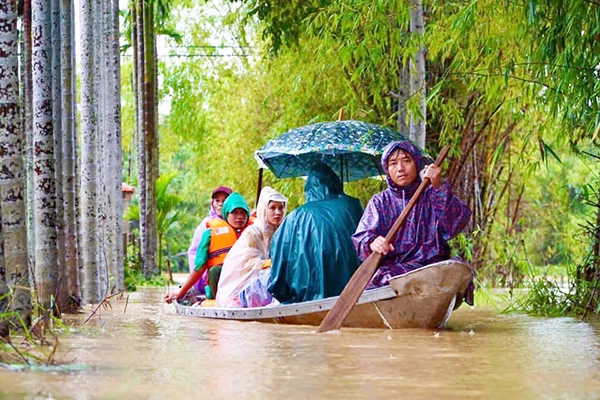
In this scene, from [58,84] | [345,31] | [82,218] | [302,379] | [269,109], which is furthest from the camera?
[269,109]

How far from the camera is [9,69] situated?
290 inches

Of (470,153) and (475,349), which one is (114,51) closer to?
(470,153)

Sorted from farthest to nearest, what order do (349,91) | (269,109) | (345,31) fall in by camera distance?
(269,109) → (349,91) → (345,31)

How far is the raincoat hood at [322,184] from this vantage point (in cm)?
1062

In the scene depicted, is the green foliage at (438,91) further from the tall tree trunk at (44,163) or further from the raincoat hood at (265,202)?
the tall tree trunk at (44,163)

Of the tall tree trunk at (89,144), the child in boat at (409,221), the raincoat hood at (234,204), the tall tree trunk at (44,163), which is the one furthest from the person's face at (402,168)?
the tall tree trunk at (89,144)

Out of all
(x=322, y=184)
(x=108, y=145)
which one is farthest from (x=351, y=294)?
(x=108, y=145)

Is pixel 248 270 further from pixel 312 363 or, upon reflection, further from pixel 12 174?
pixel 312 363

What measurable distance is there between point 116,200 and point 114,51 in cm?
244

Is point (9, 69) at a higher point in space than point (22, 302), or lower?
higher

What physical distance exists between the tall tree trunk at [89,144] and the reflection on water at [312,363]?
127 inches

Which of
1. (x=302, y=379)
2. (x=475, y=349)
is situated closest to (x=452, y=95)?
(x=475, y=349)

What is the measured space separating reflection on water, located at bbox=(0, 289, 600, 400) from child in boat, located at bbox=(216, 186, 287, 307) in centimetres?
93

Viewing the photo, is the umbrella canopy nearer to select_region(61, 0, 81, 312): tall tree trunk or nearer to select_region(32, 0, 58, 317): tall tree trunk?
select_region(61, 0, 81, 312): tall tree trunk
